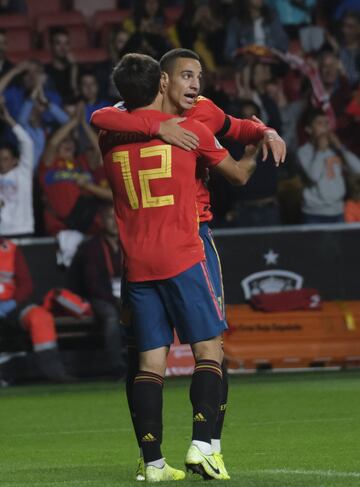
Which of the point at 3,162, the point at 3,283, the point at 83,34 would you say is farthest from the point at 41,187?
the point at 83,34

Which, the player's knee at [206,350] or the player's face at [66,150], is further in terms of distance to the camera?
the player's face at [66,150]

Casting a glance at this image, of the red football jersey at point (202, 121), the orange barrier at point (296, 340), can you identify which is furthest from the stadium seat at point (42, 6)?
the red football jersey at point (202, 121)

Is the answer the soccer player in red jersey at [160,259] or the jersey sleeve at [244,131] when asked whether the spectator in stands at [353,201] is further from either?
the soccer player in red jersey at [160,259]

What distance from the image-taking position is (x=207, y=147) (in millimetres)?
6809

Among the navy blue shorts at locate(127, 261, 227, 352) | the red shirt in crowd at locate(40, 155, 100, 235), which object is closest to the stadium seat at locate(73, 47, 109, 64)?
the red shirt in crowd at locate(40, 155, 100, 235)

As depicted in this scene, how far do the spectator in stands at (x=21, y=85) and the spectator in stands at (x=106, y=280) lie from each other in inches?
98.9

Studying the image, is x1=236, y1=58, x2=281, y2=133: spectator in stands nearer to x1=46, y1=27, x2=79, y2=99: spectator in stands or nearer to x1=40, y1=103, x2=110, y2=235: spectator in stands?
x1=40, y1=103, x2=110, y2=235: spectator in stands

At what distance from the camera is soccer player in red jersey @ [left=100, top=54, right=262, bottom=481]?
6.71m

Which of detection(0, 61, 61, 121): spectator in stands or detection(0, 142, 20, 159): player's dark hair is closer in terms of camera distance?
detection(0, 142, 20, 159): player's dark hair

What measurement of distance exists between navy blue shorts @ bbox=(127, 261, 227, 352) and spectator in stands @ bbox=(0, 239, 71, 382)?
Result: 7869 millimetres

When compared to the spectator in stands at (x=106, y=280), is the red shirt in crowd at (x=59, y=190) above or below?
above

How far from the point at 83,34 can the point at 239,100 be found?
546 centimetres

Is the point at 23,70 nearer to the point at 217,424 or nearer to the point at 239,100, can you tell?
the point at 239,100

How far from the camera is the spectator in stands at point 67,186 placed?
15758 millimetres
